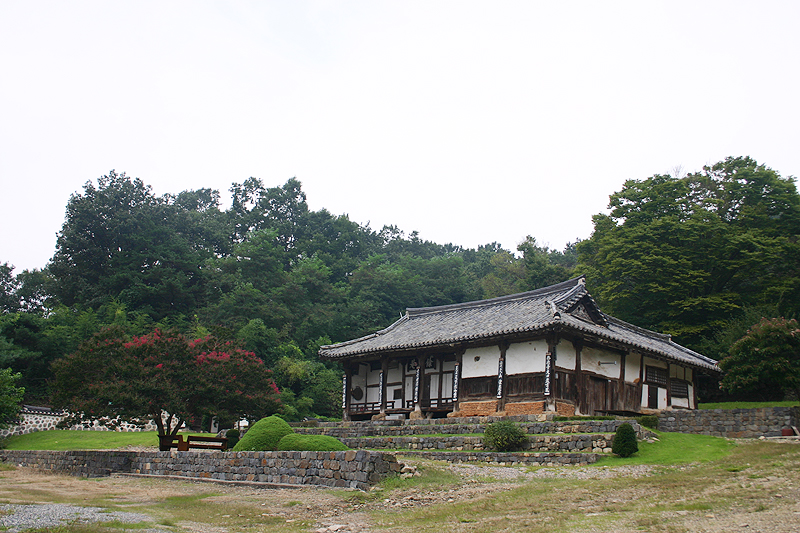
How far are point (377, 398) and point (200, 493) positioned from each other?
66.4ft

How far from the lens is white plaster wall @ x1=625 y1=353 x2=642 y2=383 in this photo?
30.9 m

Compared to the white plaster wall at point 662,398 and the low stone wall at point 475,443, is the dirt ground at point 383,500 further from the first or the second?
the white plaster wall at point 662,398

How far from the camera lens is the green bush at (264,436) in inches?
748

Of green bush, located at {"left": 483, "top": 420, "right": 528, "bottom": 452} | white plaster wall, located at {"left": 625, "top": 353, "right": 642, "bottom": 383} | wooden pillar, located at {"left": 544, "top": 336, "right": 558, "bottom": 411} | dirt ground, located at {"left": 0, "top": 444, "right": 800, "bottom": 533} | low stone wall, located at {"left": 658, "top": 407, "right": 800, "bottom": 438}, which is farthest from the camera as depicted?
white plaster wall, located at {"left": 625, "top": 353, "right": 642, "bottom": 383}

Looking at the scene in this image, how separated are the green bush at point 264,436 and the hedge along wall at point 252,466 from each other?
0.52 meters

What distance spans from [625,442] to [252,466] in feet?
36.2

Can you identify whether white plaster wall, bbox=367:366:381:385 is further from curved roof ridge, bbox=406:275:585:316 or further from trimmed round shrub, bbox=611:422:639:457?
trimmed round shrub, bbox=611:422:639:457

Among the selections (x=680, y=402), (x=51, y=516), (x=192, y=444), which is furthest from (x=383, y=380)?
(x=51, y=516)

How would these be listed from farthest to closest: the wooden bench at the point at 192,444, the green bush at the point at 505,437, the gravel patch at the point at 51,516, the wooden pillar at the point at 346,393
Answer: the wooden pillar at the point at 346,393 → the wooden bench at the point at 192,444 → the green bush at the point at 505,437 → the gravel patch at the point at 51,516

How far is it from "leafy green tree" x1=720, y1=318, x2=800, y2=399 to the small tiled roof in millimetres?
3848

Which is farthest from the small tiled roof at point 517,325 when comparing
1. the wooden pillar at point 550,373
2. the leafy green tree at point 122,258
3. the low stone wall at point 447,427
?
the leafy green tree at point 122,258

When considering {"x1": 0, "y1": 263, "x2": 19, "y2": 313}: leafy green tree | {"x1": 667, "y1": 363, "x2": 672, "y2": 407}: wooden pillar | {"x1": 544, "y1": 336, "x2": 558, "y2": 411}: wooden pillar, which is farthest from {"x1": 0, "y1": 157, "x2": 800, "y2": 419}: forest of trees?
{"x1": 544, "y1": 336, "x2": 558, "y2": 411}: wooden pillar

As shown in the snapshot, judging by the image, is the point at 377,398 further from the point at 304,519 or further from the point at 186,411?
the point at 304,519

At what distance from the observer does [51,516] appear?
1148 centimetres
